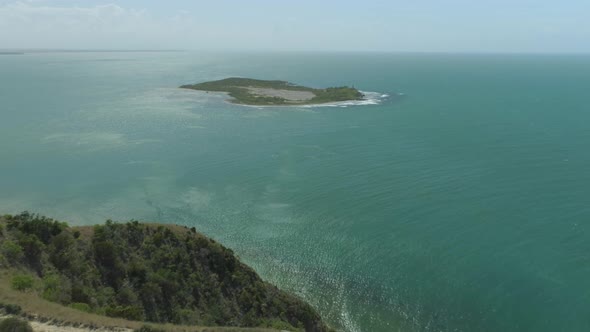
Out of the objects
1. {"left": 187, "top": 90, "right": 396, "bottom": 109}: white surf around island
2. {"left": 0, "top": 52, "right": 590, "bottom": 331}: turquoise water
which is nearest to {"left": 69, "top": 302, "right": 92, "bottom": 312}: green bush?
{"left": 0, "top": 52, "right": 590, "bottom": 331}: turquoise water

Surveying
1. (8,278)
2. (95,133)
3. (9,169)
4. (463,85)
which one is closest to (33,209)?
(9,169)

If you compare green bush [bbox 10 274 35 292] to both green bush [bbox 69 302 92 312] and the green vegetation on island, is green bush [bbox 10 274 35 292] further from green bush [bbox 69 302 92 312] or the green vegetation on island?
green bush [bbox 69 302 92 312]

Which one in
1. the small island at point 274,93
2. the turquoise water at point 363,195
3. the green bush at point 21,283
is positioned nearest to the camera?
the green bush at point 21,283

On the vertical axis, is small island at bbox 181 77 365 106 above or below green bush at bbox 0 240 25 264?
above

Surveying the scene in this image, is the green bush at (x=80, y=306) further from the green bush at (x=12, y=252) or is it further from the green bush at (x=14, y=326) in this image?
the green bush at (x=12, y=252)

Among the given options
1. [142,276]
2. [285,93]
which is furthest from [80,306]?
[285,93]

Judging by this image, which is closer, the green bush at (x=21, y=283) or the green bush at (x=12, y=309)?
the green bush at (x=12, y=309)

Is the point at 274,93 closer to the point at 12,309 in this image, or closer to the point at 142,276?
the point at 142,276

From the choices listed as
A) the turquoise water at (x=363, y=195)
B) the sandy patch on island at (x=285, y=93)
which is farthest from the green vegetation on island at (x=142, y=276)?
the sandy patch on island at (x=285, y=93)
